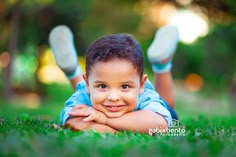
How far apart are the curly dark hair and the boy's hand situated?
269 mm

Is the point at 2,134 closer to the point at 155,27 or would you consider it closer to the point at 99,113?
the point at 99,113

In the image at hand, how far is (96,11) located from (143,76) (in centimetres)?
1419

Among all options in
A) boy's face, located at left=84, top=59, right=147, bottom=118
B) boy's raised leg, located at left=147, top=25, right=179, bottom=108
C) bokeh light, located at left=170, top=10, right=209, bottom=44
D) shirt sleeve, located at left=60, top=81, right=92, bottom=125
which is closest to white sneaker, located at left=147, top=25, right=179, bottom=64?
boy's raised leg, located at left=147, top=25, right=179, bottom=108

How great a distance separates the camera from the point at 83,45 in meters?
20.0

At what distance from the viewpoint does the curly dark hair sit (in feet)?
10.9

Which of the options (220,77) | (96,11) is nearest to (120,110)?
(220,77)

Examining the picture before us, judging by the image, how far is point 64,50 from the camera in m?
5.00

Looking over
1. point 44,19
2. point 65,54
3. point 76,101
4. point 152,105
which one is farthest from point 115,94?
point 44,19

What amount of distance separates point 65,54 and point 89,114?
5.76ft

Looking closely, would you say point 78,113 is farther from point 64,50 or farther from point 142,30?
point 142,30

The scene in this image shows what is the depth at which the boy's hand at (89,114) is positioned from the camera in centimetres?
329

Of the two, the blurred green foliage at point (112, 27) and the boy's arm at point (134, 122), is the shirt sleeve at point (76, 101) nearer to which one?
the boy's arm at point (134, 122)

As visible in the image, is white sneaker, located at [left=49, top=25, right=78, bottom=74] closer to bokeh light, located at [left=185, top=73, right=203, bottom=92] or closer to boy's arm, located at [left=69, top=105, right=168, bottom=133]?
boy's arm, located at [left=69, top=105, right=168, bottom=133]

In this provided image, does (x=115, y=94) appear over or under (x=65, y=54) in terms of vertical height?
under
